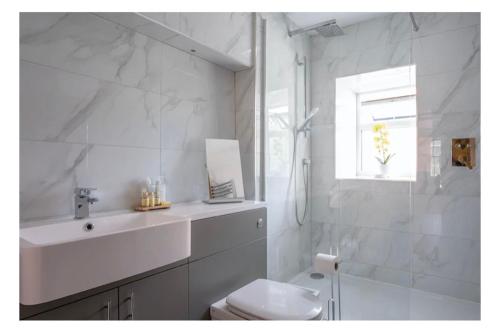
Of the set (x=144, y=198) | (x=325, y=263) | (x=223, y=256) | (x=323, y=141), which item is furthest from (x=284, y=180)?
(x=144, y=198)

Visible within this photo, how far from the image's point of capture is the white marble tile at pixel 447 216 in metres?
1.70

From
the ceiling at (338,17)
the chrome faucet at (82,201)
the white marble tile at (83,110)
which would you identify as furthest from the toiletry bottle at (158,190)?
the ceiling at (338,17)

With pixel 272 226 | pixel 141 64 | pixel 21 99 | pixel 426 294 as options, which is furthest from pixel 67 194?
pixel 426 294

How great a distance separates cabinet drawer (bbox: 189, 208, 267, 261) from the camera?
1.51 metres

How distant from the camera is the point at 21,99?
124cm

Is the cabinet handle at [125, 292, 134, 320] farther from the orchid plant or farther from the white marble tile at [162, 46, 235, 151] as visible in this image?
the orchid plant

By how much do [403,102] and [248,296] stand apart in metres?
1.41

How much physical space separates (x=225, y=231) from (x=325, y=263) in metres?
0.64

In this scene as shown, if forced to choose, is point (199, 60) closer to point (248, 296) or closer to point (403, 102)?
point (403, 102)

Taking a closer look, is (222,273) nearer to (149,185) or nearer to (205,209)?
(205,209)

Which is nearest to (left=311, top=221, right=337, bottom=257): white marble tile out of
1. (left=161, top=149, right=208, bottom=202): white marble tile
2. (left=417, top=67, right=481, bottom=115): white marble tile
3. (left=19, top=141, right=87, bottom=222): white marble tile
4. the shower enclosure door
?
the shower enclosure door

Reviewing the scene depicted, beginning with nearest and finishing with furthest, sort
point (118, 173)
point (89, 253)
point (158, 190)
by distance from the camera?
1. point (89, 253)
2. point (118, 173)
3. point (158, 190)

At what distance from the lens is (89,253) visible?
985 mm

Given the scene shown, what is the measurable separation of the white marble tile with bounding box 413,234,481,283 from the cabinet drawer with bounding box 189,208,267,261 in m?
0.95
